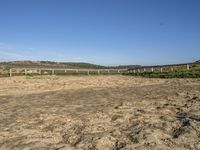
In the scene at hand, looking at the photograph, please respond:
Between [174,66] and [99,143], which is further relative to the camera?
[174,66]

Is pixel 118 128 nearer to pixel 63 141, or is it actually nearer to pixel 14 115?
pixel 63 141

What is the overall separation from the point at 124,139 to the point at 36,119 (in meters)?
3.52

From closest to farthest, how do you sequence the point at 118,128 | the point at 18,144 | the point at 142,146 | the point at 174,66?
1. the point at 142,146
2. the point at 18,144
3. the point at 118,128
4. the point at 174,66

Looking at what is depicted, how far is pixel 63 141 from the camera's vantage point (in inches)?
293

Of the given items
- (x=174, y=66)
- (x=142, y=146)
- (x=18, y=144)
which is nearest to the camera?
(x=142, y=146)

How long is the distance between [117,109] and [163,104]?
1671 mm

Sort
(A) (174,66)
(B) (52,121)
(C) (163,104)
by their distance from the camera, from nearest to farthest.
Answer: (B) (52,121)
(C) (163,104)
(A) (174,66)

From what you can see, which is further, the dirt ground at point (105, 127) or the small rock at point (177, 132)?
the small rock at point (177, 132)

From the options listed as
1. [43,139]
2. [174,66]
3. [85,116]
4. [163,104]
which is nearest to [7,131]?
[43,139]

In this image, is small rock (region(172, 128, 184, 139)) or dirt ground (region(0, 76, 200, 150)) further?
small rock (region(172, 128, 184, 139))

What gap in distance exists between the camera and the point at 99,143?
7105 millimetres

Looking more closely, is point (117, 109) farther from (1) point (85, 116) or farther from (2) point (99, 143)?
(2) point (99, 143)

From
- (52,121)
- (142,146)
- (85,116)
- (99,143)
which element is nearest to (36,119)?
(52,121)

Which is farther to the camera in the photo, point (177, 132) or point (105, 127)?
point (105, 127)
